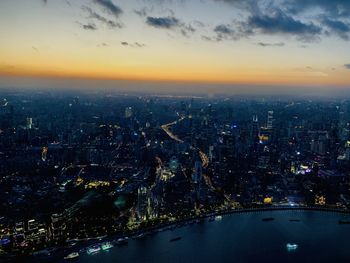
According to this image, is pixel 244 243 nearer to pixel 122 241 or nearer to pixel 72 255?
pixel 122 241

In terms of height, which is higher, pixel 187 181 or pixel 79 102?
pixel 79 102

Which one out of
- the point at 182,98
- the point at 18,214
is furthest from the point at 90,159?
the point at 182,98

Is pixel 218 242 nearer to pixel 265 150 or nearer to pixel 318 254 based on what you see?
pixel 318 254

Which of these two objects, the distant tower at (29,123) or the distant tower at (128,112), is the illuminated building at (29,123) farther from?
the distant tower at (128,112)

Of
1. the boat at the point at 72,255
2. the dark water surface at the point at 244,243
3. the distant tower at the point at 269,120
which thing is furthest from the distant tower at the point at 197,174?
the distant tower at the point at 269,120

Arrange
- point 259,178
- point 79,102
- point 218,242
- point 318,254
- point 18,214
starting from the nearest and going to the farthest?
point 318,254 < point 218,242 < point 18,214 < point 259,178 < point 79,102

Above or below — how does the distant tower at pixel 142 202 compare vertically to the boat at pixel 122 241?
above

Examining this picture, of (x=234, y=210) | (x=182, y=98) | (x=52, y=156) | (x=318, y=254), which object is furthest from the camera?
(x=182, y=98)

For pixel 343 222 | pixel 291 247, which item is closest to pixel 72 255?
pixel 291 247

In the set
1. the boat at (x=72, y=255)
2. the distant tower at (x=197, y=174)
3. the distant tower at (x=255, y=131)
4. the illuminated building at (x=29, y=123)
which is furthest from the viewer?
the distant tower at (x=255, y=131)
